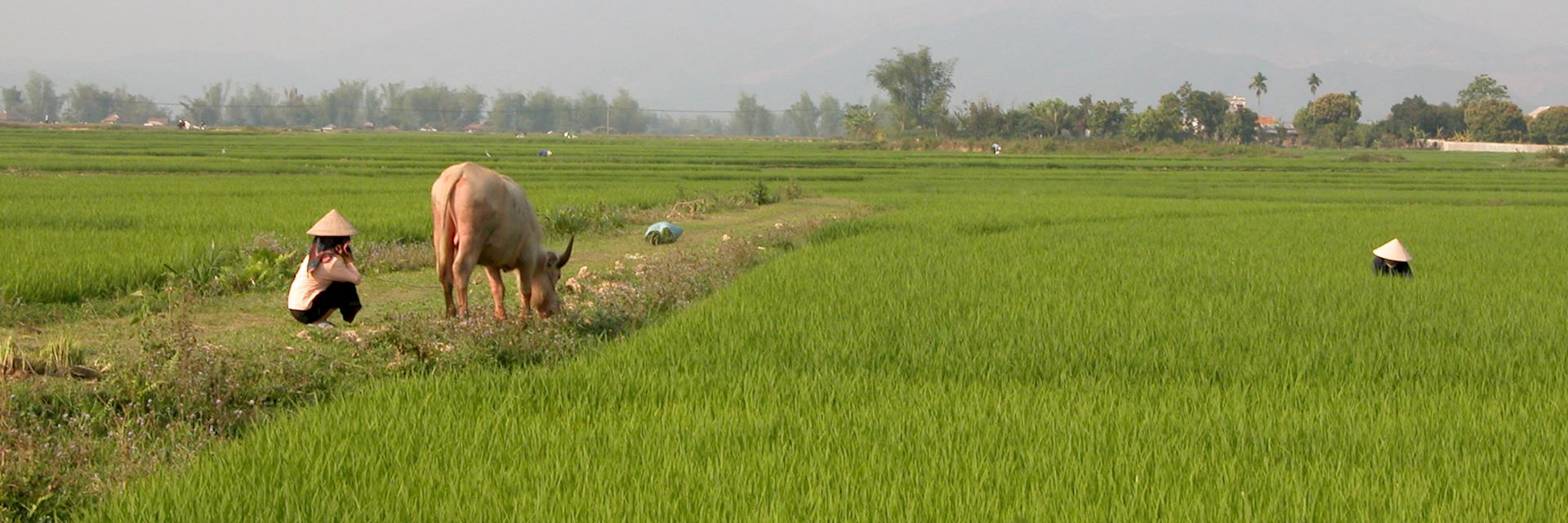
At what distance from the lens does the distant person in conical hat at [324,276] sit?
22.6 feet

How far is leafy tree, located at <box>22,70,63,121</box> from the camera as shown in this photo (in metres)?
134

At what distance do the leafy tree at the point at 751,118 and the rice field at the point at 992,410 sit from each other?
14616 centimetres

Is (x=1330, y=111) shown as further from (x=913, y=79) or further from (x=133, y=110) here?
(x=133, y=110)

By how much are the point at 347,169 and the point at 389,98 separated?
134 metres

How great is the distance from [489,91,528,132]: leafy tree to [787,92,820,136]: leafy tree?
3163cm

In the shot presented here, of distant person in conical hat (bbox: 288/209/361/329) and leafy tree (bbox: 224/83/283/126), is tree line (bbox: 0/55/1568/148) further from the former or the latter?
distant person in conical hat (bbox: 288/209/361/329)

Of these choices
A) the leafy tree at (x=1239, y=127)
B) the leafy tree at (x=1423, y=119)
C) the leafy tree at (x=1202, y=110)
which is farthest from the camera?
the leafy tree at (x=1423, y=119)

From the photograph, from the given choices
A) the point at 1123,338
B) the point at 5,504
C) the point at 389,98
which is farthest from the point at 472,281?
the point at 389,98

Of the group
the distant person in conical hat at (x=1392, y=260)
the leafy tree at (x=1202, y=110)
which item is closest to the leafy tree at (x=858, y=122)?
the leafy tree at (x=1202, y=110)

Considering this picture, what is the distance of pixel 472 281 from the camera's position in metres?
9.70

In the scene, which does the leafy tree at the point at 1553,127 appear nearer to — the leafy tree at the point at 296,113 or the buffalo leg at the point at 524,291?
the buffalo leg at the point at 524,291

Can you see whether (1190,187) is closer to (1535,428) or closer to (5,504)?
(1535,428)

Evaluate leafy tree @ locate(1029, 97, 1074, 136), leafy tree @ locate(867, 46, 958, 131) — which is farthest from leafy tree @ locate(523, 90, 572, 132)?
leafy tree @ locate(1029, 97, 1074, 136)

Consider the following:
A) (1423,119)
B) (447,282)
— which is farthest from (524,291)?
(1423,119)
